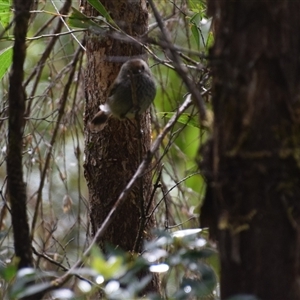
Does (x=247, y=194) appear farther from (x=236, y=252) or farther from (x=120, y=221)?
(x=120, y=221)

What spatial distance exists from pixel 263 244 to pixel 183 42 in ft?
9.67

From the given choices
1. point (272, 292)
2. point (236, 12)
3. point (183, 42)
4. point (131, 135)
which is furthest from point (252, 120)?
point (183, 42)

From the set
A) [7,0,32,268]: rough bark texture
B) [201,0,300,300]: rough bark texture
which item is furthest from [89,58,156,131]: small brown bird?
[201,0,300,300]: rough bark texture

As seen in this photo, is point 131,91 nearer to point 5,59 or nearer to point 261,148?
point 5,59

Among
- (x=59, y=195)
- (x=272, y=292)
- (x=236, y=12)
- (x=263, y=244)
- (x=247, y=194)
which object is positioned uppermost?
(x=236, y=12)

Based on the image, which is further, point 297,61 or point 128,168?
point 128,168

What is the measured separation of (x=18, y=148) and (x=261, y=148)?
638mm

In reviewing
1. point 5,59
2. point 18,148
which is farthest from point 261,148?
point 5,59

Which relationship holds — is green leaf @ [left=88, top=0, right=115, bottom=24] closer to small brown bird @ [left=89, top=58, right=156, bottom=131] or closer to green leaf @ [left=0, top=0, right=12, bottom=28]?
small brown bird @ [left=89, top=58, right=156, bottom=131]

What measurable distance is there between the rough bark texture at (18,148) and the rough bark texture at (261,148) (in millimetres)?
511

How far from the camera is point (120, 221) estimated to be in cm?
299

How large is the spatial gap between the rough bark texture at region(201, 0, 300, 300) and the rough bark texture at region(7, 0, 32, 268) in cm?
51

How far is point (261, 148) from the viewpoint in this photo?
58.2 inches

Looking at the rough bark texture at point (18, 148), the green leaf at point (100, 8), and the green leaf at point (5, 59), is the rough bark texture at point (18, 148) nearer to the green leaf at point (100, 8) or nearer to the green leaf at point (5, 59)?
the green leaf at point (100, 8)
